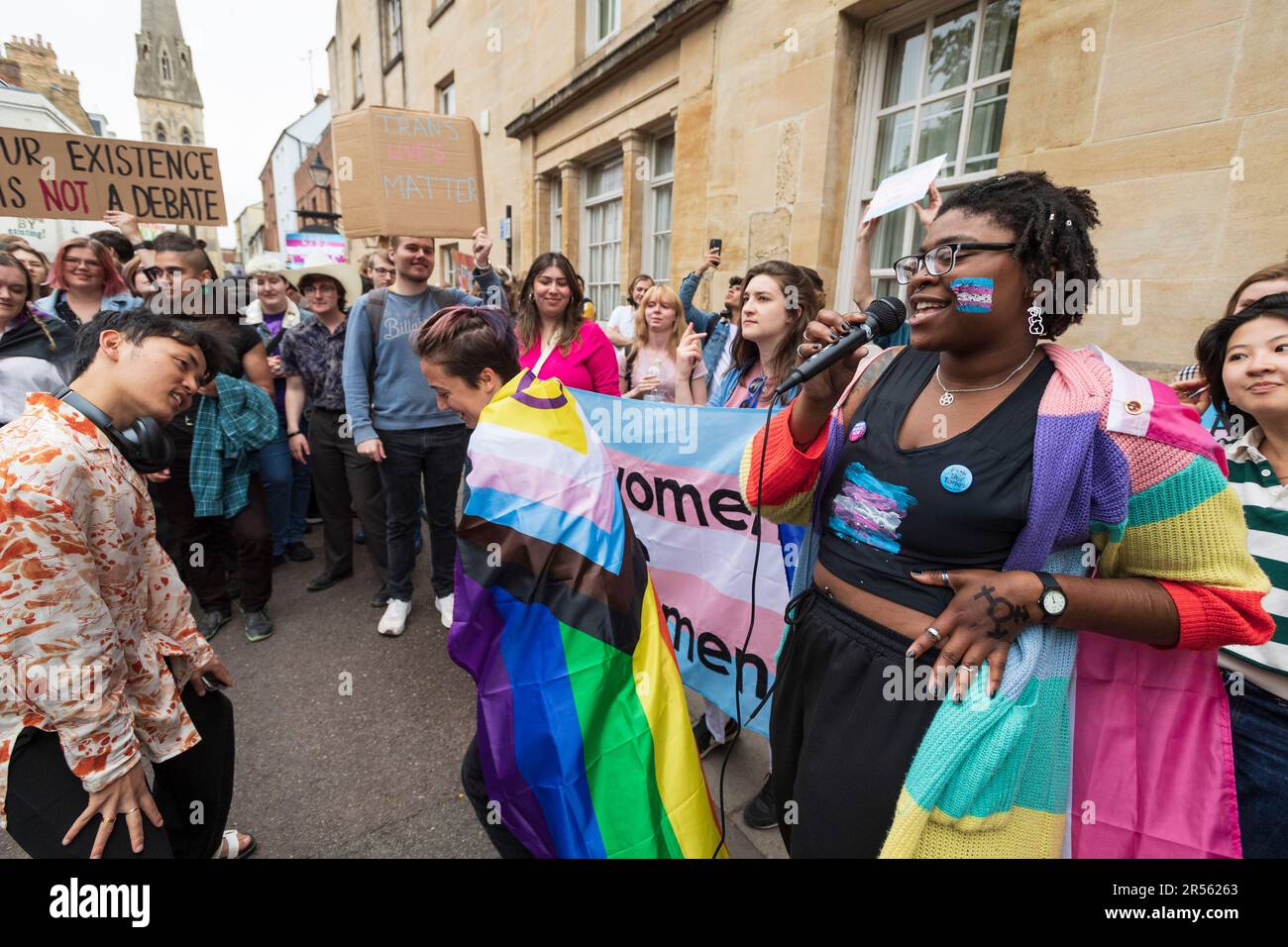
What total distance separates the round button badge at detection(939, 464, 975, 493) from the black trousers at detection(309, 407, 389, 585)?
11.7 feet

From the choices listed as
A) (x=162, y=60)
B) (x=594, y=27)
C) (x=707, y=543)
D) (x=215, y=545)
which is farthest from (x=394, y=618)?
(x=162, y=60)

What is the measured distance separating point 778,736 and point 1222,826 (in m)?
0.92

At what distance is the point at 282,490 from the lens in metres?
4.52

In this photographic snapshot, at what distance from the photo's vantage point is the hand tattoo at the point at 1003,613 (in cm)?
107

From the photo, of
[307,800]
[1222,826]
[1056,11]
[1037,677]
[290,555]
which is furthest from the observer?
[290,555]

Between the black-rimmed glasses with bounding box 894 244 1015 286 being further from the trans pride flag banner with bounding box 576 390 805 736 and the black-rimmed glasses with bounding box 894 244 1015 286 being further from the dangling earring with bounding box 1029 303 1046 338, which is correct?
the trans pride flag banner with bounding box 576 390 805 736

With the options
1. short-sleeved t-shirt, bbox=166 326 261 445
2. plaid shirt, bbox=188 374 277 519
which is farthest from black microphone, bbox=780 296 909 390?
plaid shirt, bbox=188 374 277 519

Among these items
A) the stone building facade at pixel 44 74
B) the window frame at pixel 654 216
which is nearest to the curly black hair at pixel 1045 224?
the window frame at pixel 654 216

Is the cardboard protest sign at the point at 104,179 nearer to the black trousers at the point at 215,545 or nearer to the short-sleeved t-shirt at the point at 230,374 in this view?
the short-sleeved t-shirt at the point at 230,374

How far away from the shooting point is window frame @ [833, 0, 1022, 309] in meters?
4.14

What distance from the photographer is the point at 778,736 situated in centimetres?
153

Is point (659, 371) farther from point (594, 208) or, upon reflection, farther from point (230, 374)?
point (594, 208)
